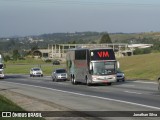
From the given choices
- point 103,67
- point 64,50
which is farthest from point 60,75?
point 64,50

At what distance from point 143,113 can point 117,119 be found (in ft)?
5.60

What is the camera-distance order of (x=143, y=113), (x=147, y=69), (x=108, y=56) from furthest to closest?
(x=147, y=69)
(x=108, y=56)
(x=143, y=113)

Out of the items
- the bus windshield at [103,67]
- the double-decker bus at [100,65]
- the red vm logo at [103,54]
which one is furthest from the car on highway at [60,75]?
the red vm logo at [103,54]

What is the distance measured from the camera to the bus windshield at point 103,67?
133 ft

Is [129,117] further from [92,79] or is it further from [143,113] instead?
[92,79]

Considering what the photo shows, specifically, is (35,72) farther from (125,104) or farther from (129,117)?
(129,117)

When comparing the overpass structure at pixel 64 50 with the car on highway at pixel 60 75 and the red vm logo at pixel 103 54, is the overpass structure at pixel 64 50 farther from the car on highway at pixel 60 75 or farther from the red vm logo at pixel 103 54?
the red vm logo at pixel 103 54

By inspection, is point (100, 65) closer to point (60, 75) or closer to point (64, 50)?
point (60, 75)

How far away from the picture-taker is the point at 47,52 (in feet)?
650

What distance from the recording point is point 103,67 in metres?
40.8

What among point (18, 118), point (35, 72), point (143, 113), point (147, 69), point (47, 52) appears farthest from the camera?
point (47, 52)

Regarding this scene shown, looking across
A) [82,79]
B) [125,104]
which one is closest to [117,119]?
[125,104]

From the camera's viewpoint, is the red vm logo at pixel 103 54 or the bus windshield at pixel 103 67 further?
the bus windshield at pixel 103 67

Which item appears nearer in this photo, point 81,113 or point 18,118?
point 18,118
